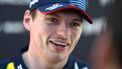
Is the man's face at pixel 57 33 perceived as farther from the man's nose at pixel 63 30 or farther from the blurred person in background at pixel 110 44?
the blurred person in background at pixel 110 44

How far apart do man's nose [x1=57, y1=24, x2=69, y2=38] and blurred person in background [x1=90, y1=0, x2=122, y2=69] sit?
1131 mm

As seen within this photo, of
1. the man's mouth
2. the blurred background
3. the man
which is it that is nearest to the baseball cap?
the man

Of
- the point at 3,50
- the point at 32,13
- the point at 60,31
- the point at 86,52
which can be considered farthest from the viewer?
the point at 86,52

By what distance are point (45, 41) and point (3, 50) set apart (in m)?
0.95

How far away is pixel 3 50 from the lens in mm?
2771

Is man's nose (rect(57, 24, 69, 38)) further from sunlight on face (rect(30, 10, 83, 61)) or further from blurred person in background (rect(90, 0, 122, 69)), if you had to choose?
blurred person in background (rect(90, 0, 122, 69))

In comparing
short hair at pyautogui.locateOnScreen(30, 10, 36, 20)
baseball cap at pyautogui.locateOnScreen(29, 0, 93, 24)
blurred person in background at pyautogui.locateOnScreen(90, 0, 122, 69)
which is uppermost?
baseball cap at pyautogui.locateOnScreen(29, 0, 93, 24)

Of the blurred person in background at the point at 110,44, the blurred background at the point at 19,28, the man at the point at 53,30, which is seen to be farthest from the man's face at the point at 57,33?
the blurred person in background at the point at 110,44

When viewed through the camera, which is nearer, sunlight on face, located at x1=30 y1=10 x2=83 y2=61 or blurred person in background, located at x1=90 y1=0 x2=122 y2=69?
sunlight on face, located at x1=30 y1=10 x2=83 y2=61

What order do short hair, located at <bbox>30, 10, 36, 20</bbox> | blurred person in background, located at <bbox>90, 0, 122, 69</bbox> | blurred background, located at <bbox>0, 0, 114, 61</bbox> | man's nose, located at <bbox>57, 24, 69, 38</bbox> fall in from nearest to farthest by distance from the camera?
man's nose, located at <bbox>57, 24, 69, 38</bbox>
short hair, located at <bbox>30, 10, 36, 20</bbox>
blurred background, located at <bbox>0, 0, 114, 61</bbox>
blurred person in background, located at <bbox>90, 0, 122, 69</bbox>

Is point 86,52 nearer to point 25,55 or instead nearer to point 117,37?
point 117,37

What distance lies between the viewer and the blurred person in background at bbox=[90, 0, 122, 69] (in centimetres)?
299

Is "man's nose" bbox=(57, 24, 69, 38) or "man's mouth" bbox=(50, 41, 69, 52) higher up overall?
"man's nose" bbox=(57, 24, 69, 38)

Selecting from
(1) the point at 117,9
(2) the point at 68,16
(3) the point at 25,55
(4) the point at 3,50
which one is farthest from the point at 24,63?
(1) the point at 117,9
